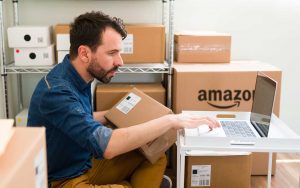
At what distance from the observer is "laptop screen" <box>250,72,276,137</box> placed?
5.52 ft

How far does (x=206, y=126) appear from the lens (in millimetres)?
1743

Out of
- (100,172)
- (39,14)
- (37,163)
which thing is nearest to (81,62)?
(100,172)

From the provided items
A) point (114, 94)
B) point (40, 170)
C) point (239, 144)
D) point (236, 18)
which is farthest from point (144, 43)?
point (40, 170)

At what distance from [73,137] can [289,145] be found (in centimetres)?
82

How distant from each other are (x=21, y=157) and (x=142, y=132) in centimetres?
98

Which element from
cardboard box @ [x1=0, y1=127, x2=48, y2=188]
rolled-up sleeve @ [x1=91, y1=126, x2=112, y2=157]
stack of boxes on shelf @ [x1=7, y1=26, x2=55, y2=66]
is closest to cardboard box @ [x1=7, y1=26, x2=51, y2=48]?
stack of boxes on shelf @ [x1=7, y1=26, x2=55, y2=66]

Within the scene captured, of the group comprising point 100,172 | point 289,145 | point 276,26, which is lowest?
point 100,172

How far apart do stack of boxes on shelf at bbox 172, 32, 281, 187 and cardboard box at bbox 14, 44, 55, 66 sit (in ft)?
2.67

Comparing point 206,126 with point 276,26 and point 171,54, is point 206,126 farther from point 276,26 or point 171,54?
point 276,26

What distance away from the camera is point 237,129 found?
174 centimetres

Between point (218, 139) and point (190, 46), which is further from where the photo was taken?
point (190, 46)

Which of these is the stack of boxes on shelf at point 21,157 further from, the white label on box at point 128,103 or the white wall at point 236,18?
the white wall at point 236,18

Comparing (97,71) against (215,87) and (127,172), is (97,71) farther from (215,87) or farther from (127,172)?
(215,87)

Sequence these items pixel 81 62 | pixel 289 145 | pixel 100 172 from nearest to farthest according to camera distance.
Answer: pixel 289 145 < pixel 81 62 < pixel 100 172
